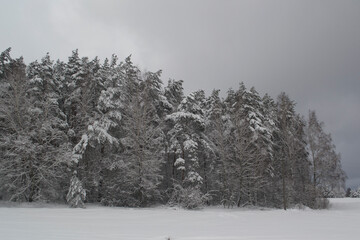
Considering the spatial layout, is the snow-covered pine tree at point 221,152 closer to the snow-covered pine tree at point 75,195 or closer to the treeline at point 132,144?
the treeline at point 132,144

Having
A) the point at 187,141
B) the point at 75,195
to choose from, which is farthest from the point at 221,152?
the point at 75,195

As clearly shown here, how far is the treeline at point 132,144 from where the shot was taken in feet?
76.9

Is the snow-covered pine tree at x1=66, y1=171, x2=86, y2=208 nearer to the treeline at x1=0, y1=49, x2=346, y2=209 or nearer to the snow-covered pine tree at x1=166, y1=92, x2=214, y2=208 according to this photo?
the treeline at x1=0, y1=49, x2=346, y2=209

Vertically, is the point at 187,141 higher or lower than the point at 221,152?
higher

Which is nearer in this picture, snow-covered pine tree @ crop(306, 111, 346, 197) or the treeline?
the treeline

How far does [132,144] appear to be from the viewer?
26359 mm

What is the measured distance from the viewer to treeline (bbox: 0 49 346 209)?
23.5 metres

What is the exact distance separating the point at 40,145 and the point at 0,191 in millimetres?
6351

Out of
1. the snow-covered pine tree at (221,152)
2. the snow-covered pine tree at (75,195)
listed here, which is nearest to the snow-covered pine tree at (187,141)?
the snow-covered pine tree at (221,152)

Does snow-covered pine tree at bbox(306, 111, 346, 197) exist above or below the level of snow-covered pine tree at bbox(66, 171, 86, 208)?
above

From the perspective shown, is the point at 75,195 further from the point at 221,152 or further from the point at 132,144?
the point at 221,152

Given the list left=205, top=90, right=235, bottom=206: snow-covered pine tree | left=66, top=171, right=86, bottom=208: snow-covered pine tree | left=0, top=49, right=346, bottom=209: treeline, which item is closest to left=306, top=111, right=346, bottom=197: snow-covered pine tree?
left=0, top=49, right=346, bottom=209: treeline

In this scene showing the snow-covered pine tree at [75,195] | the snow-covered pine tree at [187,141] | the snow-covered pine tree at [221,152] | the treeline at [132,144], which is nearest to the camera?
the snow-covered pine tree at [75,195]

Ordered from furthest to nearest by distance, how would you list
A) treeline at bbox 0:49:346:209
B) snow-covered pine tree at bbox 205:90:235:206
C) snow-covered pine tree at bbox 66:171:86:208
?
snow-covered pine tree at bbox 205:90:235:206, treeline at bbox 0:49:346:209, snow-covered pine tree at bbox 66:171:86:208
